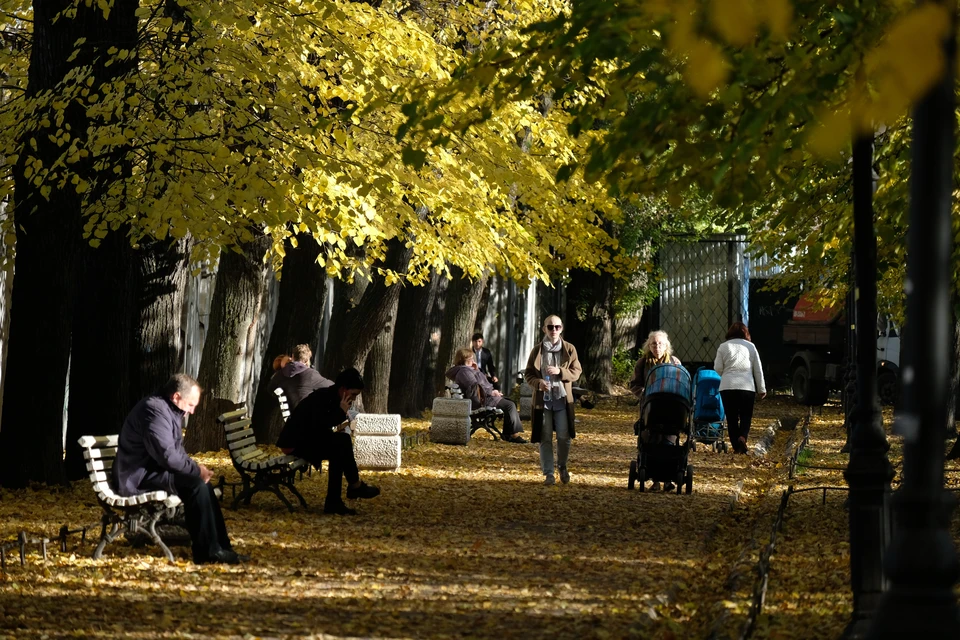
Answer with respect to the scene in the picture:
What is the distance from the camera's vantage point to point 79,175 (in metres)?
12.8

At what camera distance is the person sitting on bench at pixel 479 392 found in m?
22.4

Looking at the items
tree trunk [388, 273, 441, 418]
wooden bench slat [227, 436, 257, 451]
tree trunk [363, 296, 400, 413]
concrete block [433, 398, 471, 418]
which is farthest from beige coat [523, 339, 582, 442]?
tree trunk [388, 273, 441, 418]

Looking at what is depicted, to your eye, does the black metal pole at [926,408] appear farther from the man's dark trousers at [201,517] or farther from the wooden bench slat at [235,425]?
the wooden bench slat at [235,425]

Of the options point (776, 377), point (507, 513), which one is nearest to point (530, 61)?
point (507, 513)

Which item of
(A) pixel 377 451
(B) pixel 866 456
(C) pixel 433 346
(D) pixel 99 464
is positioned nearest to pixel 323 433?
(D) pixel 99 464

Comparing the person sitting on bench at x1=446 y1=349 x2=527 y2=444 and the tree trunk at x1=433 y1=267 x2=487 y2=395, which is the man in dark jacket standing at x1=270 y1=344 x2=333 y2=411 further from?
the tree trunk at x1=433 y1=267 x2=487 y2=395

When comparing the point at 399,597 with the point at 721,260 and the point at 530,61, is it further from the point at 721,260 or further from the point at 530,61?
the point at 721,260

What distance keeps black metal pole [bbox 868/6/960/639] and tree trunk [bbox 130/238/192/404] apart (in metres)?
11.0

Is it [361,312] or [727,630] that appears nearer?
[727,630]

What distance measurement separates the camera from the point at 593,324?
36.4m

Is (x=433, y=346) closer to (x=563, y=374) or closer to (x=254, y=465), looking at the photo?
(x=563, y=374)

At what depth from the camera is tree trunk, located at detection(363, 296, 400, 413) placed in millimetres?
22594

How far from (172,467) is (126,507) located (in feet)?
1.36

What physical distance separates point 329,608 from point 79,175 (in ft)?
19.2
